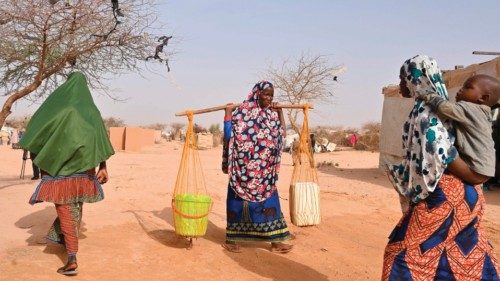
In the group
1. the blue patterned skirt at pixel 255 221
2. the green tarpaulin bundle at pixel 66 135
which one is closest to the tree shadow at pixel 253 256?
the blue patterned skirt at pixel 255 221

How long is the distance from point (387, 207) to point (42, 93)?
21.1 ft

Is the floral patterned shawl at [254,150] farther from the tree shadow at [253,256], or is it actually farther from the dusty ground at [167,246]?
the dusty ground at [167,246]

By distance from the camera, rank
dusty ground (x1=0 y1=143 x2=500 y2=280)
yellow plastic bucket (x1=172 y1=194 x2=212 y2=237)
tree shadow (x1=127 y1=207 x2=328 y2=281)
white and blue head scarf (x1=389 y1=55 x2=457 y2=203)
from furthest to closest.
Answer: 1. yellow plastic bucket (x1=172 y1=194 x2=212 y2=237)
2. tree shadow (x1=127 y1=207 x2=328 y2=281)
3. dusty ground (x1=0 y1=143 x2=500 y2=280)
4. white and blue head scarf (x1=389 y1=55 x2=457 y2=203)

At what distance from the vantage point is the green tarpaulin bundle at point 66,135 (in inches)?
165

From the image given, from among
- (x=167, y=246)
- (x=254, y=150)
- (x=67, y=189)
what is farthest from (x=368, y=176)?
(x=67, y=189)

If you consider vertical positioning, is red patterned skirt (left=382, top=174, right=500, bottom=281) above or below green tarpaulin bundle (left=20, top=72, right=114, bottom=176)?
below

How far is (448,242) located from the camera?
2801 millimetres

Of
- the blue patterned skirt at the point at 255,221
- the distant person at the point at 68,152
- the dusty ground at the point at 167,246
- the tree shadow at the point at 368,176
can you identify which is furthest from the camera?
the tree shadow at the point at 368,176

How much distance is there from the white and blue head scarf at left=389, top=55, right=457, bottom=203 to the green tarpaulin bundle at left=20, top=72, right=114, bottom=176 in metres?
2.65

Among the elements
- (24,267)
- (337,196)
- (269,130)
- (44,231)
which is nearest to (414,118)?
(269,130)

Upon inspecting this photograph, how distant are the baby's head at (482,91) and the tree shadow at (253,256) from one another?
229cm

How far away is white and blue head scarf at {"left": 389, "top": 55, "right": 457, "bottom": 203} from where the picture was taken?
277 cm

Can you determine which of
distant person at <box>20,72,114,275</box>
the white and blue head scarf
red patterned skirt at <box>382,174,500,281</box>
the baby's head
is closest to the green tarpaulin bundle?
distant person at <box>20,72,114,275</box>

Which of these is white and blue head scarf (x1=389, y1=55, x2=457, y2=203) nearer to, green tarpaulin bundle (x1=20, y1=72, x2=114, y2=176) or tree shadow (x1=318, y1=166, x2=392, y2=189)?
green tarpaulin bundle (x1=20, y1=72, x2=114, y2=176)
